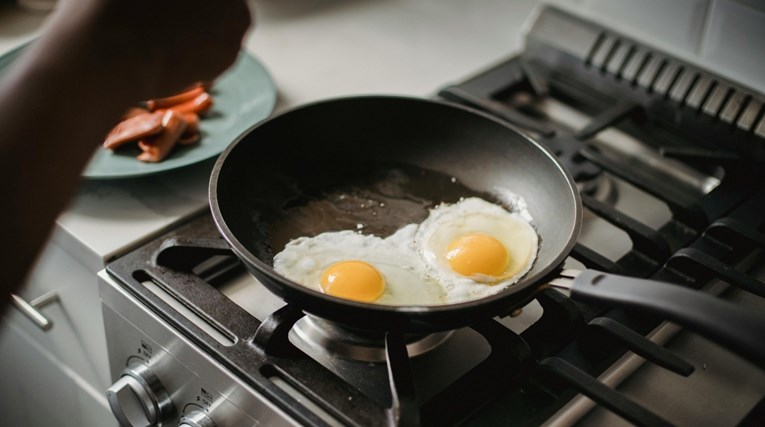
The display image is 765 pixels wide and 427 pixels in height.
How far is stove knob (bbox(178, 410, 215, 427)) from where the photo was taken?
0.88 m

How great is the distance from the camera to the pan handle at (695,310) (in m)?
0.64

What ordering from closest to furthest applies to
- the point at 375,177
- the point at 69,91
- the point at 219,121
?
the point at 69,91 < the point at 375,177 < the point at 219,121

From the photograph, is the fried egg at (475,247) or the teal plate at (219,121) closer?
the fried egg at (475,247)

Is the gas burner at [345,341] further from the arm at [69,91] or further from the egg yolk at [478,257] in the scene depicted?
the arm at [69,91]

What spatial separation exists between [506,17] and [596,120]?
0.40 meters

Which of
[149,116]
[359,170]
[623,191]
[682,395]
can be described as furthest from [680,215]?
[149,116]

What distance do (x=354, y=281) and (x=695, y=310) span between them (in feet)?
1.15

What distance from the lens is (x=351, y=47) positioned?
146 cm

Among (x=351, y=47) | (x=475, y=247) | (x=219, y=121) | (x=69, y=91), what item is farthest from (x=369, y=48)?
(x=69, y=91)

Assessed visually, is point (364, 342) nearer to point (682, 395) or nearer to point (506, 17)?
point (682, 395)

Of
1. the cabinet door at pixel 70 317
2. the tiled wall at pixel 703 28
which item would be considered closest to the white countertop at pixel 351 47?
the cabinet door at pixel 70 317

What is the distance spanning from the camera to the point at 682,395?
0.89m

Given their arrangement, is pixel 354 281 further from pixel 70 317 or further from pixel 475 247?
pixel 70 317

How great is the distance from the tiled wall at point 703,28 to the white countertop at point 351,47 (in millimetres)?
213
